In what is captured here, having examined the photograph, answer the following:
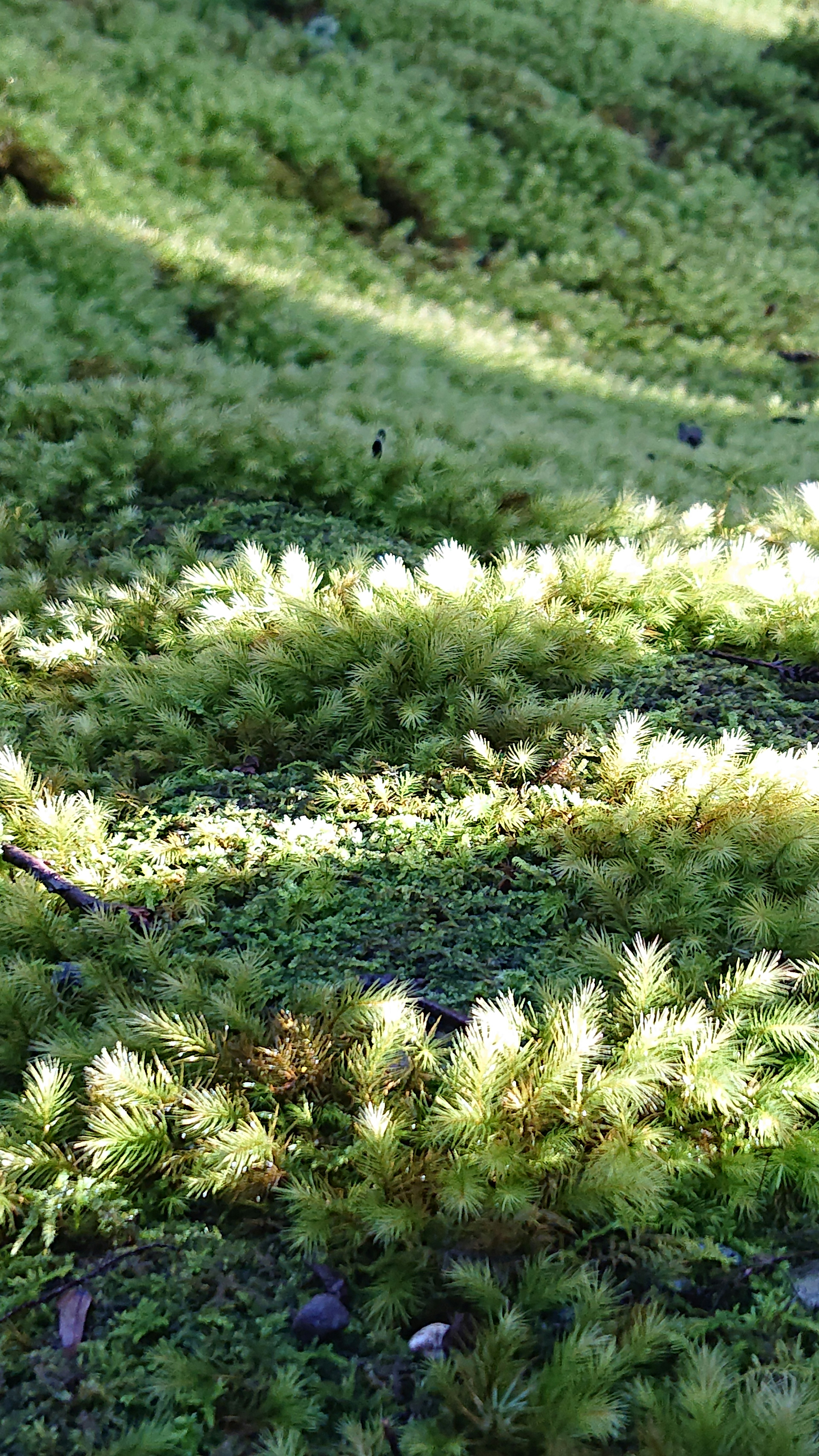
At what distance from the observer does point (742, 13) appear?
15.0m

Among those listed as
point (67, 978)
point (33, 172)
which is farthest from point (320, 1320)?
point (33, 172)

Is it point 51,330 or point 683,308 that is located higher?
point 683,308

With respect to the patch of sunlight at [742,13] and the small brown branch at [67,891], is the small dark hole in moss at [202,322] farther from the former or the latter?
the patch of sunlight at [742,13]

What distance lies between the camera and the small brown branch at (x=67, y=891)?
8.32 ft

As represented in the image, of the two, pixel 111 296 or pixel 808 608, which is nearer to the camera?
pixel 808 608

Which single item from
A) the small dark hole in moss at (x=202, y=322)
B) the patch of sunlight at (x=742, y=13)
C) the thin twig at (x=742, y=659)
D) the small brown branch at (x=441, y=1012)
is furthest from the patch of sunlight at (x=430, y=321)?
the patch of sunlight at (x=742, y=13)

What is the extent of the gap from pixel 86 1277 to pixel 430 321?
7.61m

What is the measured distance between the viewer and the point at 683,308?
32.0 feet

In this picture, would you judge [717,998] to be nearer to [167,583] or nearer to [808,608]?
[808,608]

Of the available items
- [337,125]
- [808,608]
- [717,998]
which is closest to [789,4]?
[337,125]

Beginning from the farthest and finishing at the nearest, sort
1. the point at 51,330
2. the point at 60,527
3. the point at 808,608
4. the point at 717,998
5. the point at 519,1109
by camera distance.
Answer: the point at 51,330, the point at 60,527, the point at 808,608, the point at 717,998, the point at 519,1109

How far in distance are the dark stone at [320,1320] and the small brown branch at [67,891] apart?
1039 millimetres

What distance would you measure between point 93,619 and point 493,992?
2.34 m

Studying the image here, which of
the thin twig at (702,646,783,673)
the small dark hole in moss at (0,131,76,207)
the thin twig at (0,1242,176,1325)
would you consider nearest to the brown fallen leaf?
the thin twig at (0,1242,176,1325)
